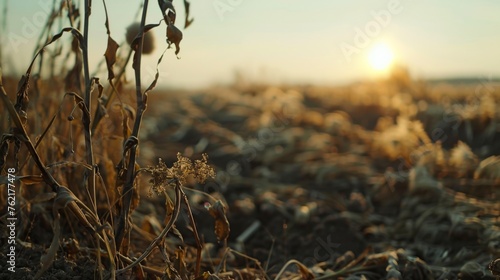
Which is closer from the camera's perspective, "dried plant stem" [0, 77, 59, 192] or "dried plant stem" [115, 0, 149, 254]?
"dried plant stem" [0, 77, 59, 192]

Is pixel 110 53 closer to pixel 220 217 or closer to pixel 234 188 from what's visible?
pixel 220 217

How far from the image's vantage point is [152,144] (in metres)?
4.93

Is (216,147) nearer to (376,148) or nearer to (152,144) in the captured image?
(152,144)

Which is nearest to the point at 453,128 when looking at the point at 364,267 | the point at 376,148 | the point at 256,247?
the point at 376,148

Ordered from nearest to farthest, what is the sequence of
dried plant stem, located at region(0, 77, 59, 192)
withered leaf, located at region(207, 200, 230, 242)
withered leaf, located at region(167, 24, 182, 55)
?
dried plant stem, located at region(0, 77, 59, 192)
withered leaf, located at region(167, 24, 182, 55)
withered leaf, located at region(207, 200, 230, 242)

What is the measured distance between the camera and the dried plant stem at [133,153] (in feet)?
5.04

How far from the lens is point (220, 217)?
5.25 feet

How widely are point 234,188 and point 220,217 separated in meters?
2.03

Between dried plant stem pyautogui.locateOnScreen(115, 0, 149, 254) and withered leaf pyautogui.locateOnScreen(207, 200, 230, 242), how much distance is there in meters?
0.21

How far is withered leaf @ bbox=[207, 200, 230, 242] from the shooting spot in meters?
1.59

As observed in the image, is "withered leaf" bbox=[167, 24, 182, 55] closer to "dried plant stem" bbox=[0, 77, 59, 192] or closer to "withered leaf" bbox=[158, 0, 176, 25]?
"withered leaf" bbox=[158, 0, 176, 25]

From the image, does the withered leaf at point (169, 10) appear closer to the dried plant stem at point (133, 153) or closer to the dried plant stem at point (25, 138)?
the dried plant stem at point (133, 153)

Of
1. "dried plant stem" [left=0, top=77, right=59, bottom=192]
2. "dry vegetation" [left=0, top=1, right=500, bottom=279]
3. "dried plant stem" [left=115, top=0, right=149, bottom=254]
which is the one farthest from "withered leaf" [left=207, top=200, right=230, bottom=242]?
"dried plant stem" [left=0, top=77, right=59, bottom=192]

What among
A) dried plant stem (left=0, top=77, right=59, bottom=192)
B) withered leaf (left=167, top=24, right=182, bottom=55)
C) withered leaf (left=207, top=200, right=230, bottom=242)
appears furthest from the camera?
withered leaf (left=207, top=200, right=230, bottom=242)
